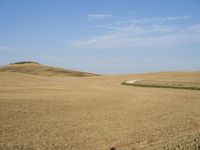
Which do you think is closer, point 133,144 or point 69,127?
point 133,144

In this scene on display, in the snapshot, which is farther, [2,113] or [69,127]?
[2,113]

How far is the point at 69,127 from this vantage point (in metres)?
11.5

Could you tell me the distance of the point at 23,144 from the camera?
9008mm

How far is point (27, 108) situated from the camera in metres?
15.5

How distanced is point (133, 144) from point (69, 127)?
3.12 metres

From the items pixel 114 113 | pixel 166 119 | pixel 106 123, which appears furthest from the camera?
pixel 114 113

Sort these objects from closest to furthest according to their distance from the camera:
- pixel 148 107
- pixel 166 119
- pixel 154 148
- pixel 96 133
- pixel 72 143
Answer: pixel 154 148
pixel 72 143
pixel 96 133
pixel 166 119
pixel 148 107

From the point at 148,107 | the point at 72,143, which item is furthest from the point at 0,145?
the point at 148,107

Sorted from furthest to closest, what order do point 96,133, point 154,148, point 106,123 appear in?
point 106,123, point 96,133, point 154,148

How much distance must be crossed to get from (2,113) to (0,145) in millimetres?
5103

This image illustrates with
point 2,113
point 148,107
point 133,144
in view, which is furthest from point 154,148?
point 148,107

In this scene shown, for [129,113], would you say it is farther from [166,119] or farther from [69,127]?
[69,127]

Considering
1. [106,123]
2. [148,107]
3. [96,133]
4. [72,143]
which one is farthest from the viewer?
[148,107]

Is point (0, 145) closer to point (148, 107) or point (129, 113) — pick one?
point (129, 113)
